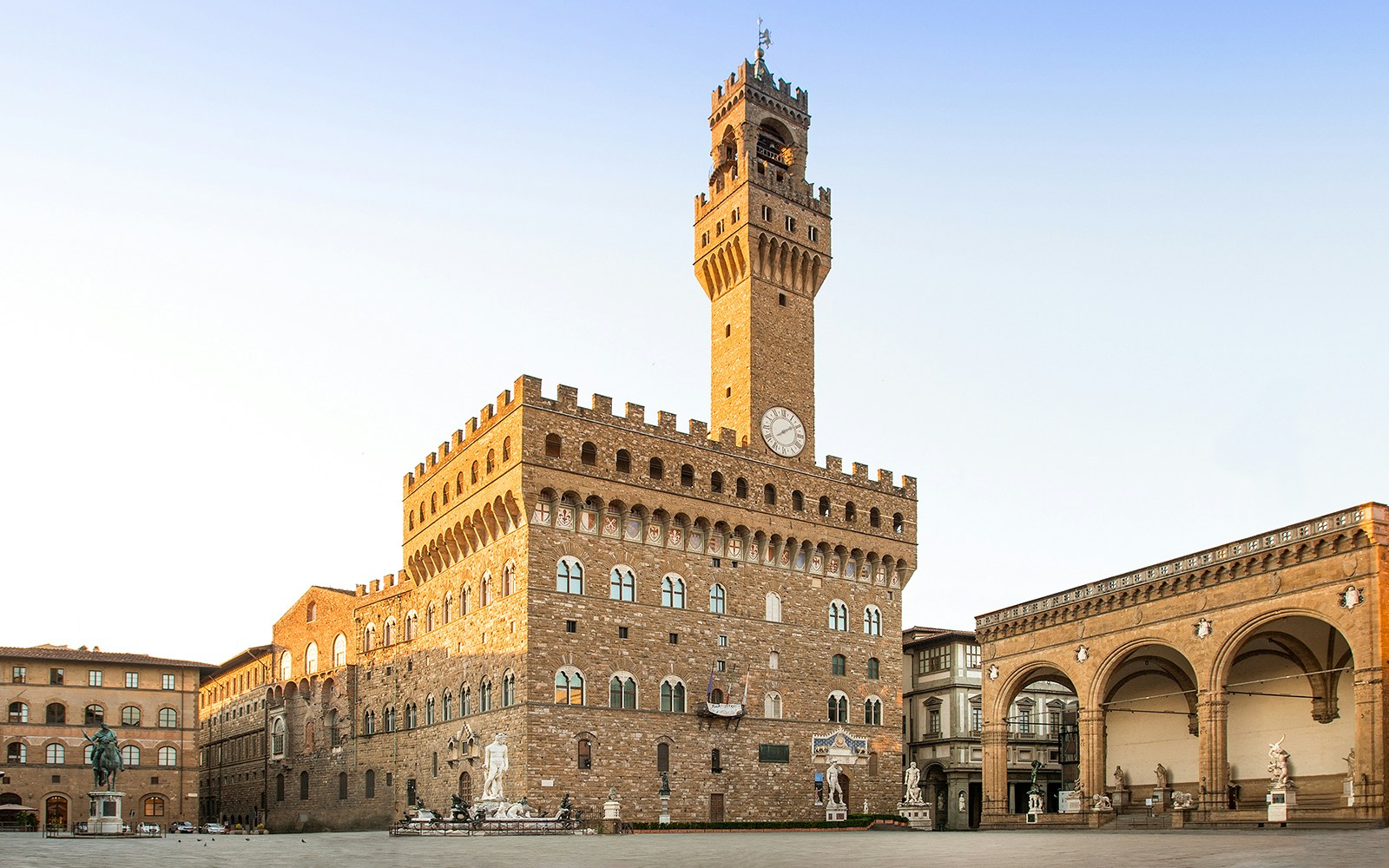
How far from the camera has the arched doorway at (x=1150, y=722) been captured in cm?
4447

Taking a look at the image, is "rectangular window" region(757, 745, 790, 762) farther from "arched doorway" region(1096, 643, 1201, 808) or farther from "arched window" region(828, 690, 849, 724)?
"arched doorway" region(1096, 643, 1201, 808)

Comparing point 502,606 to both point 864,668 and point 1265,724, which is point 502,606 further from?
point 1265,724

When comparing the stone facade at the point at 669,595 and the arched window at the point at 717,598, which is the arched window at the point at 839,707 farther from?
A: the arched window at the point at 717,598

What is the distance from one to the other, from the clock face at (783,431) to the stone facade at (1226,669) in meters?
10.9

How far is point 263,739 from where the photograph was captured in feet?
236

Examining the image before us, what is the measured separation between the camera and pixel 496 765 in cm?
4488

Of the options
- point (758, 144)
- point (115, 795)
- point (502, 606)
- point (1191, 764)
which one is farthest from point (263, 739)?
point (1191, 764)

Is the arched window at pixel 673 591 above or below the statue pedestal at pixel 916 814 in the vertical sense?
above

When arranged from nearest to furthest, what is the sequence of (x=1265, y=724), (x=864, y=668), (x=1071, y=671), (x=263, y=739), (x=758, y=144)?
(x=1265, y=724) < (x=1071, y=671) < (x=864, y=668) < (x=758, y=144) < (x=263, y=739)

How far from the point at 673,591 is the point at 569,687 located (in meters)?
6.20

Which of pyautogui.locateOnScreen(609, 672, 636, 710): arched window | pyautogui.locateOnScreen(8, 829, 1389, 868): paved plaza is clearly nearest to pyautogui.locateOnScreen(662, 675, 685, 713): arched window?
pyautogui.locateOnScreen(609, 672, 636, 710): arched window

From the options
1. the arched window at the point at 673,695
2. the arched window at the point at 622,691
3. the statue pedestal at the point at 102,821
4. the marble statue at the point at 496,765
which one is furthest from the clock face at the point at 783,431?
the statue pedestal at the point at 102,821

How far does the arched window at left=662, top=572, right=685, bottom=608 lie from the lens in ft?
159

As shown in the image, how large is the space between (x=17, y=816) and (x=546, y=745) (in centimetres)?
3619
